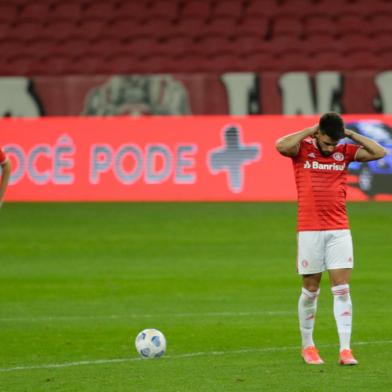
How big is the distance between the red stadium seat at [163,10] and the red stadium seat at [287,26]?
2.45 metres

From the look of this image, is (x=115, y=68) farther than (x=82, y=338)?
Yes

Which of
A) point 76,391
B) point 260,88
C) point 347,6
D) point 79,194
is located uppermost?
point 347,6

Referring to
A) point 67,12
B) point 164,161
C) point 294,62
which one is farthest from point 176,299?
point 67,12

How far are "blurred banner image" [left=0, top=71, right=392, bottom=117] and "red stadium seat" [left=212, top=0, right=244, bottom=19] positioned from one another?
3.62 meters

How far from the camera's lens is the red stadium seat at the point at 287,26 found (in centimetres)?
2941

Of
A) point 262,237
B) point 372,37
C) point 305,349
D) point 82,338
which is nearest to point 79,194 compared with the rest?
point 262,237

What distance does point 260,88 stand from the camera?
26484 millimetres

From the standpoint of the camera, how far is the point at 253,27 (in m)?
29.6

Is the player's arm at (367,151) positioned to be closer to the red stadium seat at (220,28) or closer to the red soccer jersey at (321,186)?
the red soccer jersey at (321,186)

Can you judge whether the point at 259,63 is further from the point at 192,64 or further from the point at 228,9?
the point at 228,9

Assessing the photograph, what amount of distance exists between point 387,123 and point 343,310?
13511 mm

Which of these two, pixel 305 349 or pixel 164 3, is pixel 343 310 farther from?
pixel 164 3

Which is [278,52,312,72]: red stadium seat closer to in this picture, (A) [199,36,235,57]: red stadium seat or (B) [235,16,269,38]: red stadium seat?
(B) [235,16,269,38]: red stadium seat

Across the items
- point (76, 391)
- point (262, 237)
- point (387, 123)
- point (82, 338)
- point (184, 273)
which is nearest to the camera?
point (76, 391)
